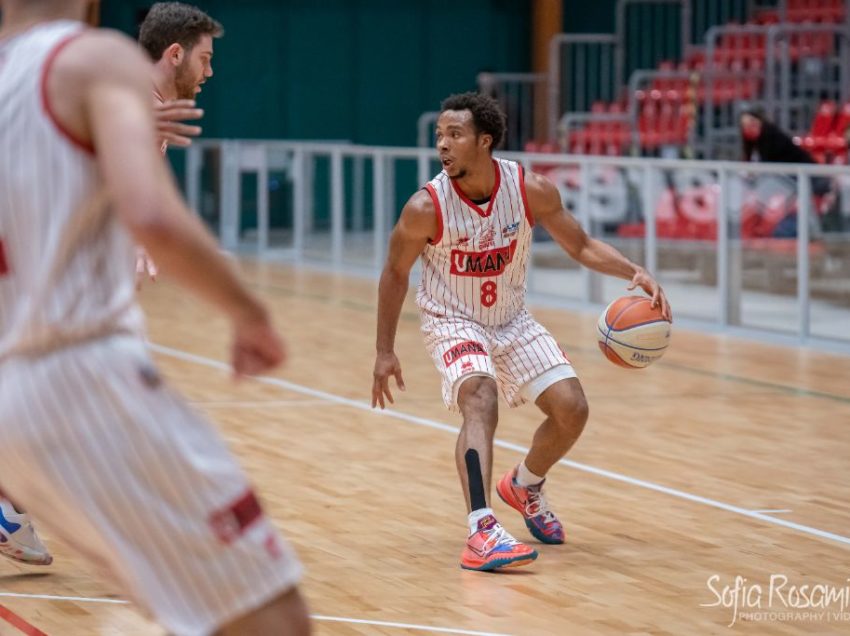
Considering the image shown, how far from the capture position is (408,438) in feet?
27.4

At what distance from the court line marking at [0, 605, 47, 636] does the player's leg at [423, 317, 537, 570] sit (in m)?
1.50

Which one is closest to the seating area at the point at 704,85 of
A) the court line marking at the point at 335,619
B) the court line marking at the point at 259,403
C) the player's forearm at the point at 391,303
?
the court line marking at the point at 259,403

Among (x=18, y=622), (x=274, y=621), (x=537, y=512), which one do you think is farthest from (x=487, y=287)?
(x=274, y=621)

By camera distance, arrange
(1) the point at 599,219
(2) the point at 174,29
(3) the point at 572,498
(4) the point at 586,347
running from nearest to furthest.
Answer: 1. (2) the point at 174,29
2. (3) the point at 572,498
3. (4) the point at 586,347
4. (1) the point at 599,219

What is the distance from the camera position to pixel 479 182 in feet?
19.6

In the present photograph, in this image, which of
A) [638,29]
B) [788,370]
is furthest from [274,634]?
[638,29]

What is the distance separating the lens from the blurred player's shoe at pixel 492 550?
5.54 metres

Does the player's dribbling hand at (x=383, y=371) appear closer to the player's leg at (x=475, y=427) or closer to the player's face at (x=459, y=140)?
the player's leg at (x=475, y=427)

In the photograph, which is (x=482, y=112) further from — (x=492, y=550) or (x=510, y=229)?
(x=492, y=550)

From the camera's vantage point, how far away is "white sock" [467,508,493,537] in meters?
5.59

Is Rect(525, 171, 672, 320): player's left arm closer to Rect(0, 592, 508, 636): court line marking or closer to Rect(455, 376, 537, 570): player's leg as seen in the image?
Rect(455, 376, 537, 570): player's leg

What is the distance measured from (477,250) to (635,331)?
714 millimetres

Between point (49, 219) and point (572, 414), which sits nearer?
point (49, 219)

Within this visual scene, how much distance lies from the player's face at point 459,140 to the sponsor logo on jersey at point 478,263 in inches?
12.0
